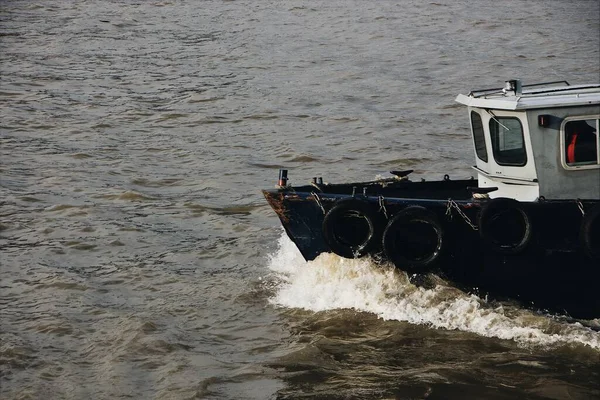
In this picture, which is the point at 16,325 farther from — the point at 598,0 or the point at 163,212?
the point at 598,0

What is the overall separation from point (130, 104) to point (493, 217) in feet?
43.5

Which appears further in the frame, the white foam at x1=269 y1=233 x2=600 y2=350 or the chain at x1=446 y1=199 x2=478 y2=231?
the white foam at x1=269 y1=233 x2=600 y2=350

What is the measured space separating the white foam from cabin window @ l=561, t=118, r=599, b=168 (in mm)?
1801

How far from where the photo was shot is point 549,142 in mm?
11242

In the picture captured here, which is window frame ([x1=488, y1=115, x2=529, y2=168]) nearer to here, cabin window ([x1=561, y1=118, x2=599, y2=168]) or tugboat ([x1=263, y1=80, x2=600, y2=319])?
tugboat ([x1=263, y1=80, x2=600, y2=319])

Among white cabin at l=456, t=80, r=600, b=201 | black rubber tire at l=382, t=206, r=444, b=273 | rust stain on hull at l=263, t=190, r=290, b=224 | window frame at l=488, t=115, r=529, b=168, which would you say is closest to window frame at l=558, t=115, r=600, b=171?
white cabin at l=456, t=80, r=600, b=201

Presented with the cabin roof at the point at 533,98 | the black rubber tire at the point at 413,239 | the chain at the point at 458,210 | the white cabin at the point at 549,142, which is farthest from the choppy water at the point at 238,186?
the cabin roof at the point at 533,98

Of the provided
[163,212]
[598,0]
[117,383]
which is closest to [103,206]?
[163,212]

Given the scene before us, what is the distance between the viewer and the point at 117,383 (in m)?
10.4

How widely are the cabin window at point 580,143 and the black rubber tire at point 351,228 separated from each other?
2188mm

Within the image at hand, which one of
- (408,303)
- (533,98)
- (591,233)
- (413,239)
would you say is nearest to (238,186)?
(408,303)

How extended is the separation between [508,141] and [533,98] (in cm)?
55

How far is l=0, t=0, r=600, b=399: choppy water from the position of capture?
35.5 feet

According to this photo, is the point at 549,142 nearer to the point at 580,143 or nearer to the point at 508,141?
the point at 580,143
